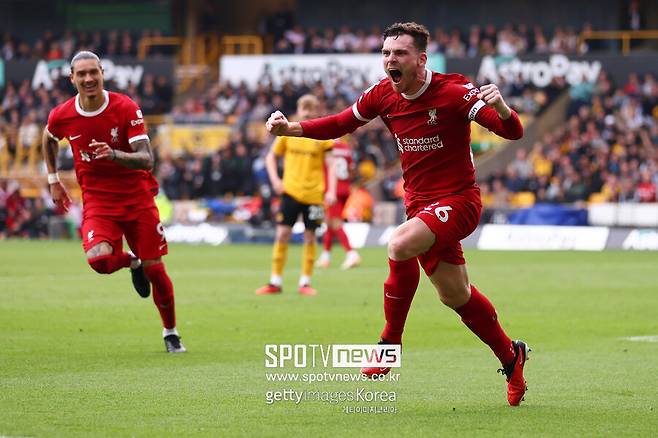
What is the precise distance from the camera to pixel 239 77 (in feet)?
138

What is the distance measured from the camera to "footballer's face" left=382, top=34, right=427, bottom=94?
27.8 ft

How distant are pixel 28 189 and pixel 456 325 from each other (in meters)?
28.1

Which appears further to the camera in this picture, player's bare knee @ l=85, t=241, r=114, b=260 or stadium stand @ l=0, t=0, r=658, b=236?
stadium stand @ l=0, t=0, r=658, b=236

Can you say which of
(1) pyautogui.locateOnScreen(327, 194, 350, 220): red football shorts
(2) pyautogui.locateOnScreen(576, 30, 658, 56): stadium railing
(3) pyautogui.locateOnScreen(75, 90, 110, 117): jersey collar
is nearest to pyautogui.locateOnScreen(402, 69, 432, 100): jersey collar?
(3) pyautogui.locateOnScreen(75, 90, 110, 117): jersey collar

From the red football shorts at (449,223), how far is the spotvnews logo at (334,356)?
642 mm

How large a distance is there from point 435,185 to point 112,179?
3474 mm

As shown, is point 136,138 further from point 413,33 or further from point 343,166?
point 343,166

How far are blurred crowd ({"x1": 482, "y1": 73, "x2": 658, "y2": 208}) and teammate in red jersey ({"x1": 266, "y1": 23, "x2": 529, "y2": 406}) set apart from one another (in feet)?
76.5

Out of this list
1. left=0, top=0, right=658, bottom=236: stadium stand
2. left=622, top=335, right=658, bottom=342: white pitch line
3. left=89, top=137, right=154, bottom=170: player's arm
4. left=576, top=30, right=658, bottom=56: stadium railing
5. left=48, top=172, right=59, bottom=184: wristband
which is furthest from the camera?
left=576, top=30, right=658, bottom=56: stadium railing

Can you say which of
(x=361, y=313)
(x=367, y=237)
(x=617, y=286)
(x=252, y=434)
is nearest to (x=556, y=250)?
(x=367, y=237)

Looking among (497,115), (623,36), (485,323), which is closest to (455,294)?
(485,323)

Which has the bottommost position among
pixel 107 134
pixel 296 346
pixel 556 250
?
pixel 556 250

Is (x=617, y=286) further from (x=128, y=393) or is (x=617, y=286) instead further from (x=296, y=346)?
(x=128, y=393)

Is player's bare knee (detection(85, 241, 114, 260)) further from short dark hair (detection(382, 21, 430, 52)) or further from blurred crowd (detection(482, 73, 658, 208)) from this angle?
blurred crowd (detection(482, 73, 658, 208))
